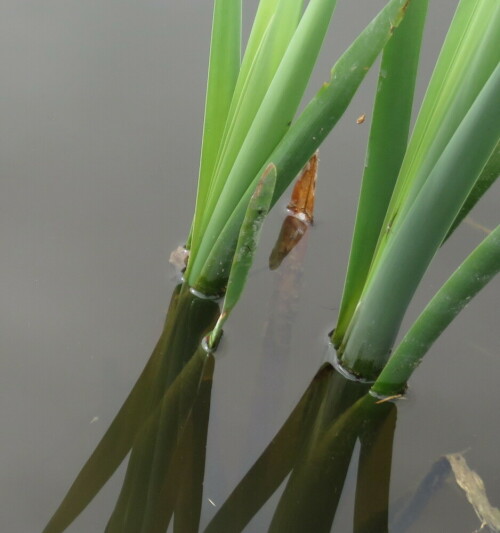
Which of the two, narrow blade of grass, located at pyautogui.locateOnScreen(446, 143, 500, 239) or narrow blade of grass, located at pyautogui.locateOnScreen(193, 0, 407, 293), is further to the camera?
narrow blade of grass, located at pyautogui.locateOnScreen(446, 143, 500, 239)

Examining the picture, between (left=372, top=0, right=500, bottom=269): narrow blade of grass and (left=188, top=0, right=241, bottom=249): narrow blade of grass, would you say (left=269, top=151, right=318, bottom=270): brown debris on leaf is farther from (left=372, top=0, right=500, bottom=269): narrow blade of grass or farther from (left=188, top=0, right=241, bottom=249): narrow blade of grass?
(left=372, top=0, right=500, bottom=269): narrow blade of grass

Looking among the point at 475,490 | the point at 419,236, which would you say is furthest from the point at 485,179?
the point at 475,490

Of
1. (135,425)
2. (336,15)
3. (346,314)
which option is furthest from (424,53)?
(135,425)

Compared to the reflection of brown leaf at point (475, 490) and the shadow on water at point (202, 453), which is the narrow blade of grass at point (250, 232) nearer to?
the shadow on water at point (202, 453)

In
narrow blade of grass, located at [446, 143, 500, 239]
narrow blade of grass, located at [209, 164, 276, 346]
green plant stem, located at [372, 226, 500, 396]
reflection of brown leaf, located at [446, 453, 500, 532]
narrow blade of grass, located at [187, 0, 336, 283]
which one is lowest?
reflection of brown leaf, located at [446, 453, 500, 532]

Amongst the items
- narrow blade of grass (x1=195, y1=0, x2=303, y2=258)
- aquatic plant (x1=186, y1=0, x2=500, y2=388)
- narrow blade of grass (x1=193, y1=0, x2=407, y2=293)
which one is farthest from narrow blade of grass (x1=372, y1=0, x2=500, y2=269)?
narrow blade of grass (x1=195, y1=0, x2=303, y2=258)
